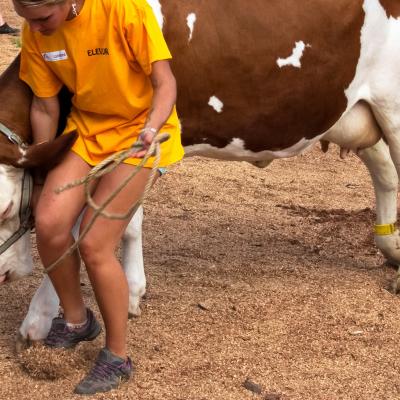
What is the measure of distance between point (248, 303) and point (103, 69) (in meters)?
1.70

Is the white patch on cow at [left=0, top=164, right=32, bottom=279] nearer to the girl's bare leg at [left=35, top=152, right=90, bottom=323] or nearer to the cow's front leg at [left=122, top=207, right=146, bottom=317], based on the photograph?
the girl's bare leg at [left=35, top=152, right=90, bottom=323]

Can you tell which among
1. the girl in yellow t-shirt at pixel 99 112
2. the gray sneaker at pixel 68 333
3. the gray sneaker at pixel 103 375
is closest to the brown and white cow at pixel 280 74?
the gray sneaker at pixel 68 333

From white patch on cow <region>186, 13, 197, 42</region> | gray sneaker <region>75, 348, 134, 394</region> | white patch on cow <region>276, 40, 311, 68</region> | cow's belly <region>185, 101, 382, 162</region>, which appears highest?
white patch on cow <region>186, 13, 197, 42</region>

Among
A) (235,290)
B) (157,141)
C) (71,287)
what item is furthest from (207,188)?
(157,141)

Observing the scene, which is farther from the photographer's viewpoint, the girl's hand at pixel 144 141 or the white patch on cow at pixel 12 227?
the white patch on cow at pixel 12 227

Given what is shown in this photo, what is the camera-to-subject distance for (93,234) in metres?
3.77

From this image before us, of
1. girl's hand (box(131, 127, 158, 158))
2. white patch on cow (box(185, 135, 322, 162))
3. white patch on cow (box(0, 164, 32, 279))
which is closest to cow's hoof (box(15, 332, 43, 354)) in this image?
white patch on cow (box(0, 164, 32, 279))

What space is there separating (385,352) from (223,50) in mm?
1497

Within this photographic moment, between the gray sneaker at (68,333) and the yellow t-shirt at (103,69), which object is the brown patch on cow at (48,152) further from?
the gray sneaker at (68,333)

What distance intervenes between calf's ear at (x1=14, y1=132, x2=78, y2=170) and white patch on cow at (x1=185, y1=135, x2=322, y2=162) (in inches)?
36.2

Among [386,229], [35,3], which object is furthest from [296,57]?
[35,3]

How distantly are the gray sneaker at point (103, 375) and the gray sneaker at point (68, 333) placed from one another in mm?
252

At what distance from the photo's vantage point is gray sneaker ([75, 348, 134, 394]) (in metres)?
3.93

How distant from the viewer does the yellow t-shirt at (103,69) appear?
12.0 feet
